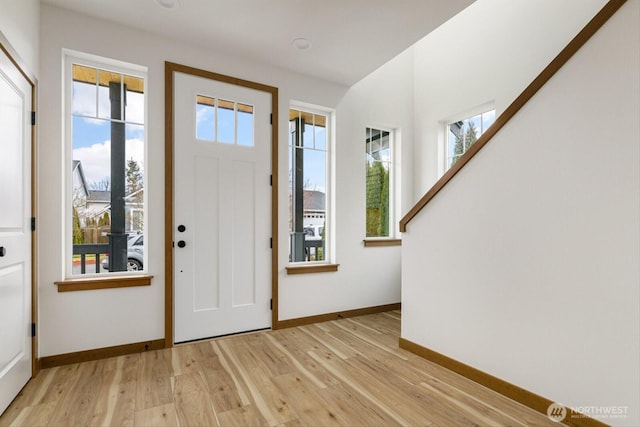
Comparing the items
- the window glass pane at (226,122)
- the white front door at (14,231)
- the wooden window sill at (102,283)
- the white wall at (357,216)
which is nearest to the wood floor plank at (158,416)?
the white front door at (14,231)

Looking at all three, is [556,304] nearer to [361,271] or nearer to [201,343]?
[361,271]

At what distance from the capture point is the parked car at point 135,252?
2.80 metres

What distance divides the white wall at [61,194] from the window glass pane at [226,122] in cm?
32

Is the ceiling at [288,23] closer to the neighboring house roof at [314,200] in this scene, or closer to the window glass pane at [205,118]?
the window glass pane at [205,118]

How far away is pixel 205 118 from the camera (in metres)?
3.05

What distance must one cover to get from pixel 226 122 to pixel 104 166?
1.10m

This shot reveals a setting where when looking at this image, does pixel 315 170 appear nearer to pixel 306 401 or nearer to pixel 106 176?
pixel 106 176

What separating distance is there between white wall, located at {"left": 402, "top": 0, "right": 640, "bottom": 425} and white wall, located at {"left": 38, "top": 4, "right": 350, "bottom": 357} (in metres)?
2.39

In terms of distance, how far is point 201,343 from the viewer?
2.92 meters

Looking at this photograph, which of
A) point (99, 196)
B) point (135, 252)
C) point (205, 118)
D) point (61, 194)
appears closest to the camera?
point (61, 194)

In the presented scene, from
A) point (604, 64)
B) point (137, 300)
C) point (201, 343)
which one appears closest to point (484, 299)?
point (604, 64)

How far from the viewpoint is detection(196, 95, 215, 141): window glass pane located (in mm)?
3021

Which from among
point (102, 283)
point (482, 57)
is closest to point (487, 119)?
point (482, 57)

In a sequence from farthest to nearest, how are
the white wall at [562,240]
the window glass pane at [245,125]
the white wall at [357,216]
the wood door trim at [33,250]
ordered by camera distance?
1. the white wall at [357,216]
2. the window glass pane at [245,125]
3. the wood door trim at [33,250]
4. the white wall at [562,240]
